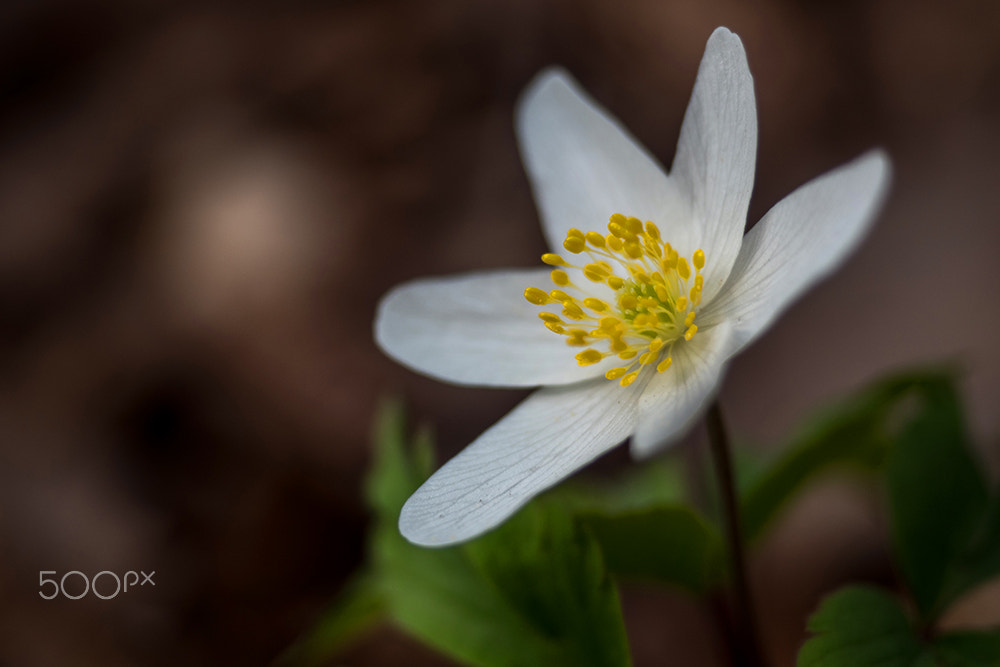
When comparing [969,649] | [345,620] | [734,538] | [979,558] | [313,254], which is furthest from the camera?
[313,254]

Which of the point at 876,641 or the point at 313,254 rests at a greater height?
the point at 313,254

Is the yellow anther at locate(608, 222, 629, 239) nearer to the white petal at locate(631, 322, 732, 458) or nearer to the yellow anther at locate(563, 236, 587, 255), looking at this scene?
the yellow anther at locate(563, 236, 587, 255)

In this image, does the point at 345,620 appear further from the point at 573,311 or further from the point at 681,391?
the point at 681,391

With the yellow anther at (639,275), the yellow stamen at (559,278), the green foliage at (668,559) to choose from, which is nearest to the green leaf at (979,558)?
the green foliage at (668,559)

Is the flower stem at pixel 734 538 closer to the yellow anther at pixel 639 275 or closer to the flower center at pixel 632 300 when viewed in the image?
the flower center at pixel 632 300

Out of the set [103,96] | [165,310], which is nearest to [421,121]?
[165,310]

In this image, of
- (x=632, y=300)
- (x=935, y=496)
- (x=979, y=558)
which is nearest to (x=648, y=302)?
(x=632, y=300)

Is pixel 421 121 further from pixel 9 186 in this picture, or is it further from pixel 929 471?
pixel 929 471

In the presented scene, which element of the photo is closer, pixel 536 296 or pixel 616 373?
pixel 616 373
